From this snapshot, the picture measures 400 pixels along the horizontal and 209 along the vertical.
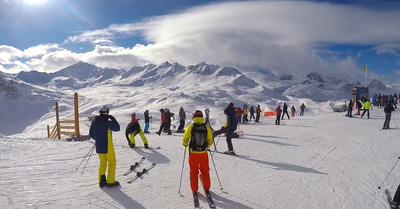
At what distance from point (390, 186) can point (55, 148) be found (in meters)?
11.8

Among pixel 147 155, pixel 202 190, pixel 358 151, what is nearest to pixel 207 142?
pixel 202 190

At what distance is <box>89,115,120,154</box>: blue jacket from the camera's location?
7832 millimetres

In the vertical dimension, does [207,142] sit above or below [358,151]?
above

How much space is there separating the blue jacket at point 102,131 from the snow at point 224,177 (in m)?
1.06

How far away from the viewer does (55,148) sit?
501 inches

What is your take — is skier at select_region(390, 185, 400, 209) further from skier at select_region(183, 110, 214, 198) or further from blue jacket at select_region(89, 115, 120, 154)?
blue jacket at select_region(89, 115, 120, 154)

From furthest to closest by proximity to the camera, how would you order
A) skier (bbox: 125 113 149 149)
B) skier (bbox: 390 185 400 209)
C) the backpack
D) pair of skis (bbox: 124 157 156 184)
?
skier (bbox: 125 113 149 149) < pair of skis (bbox: 124 157 156 184) < the backpack < skier (bbox: 390 185 400 209)

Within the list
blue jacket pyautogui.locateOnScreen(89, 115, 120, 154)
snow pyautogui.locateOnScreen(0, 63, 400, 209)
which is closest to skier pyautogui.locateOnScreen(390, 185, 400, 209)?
snow pyautogui.locateOnScreen(0, 63, 400, 209)

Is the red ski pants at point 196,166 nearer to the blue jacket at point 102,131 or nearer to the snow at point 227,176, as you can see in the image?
the snow at point 227,176

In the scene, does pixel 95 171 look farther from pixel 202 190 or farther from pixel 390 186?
pixel 390 186

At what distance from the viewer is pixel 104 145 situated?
25.7 feet

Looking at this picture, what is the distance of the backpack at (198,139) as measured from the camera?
7.07 meters

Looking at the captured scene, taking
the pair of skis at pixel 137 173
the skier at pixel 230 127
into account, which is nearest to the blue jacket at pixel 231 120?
the skier at pixel 230 127

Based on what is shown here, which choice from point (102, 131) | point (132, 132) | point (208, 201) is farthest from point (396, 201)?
point (132, 132)
